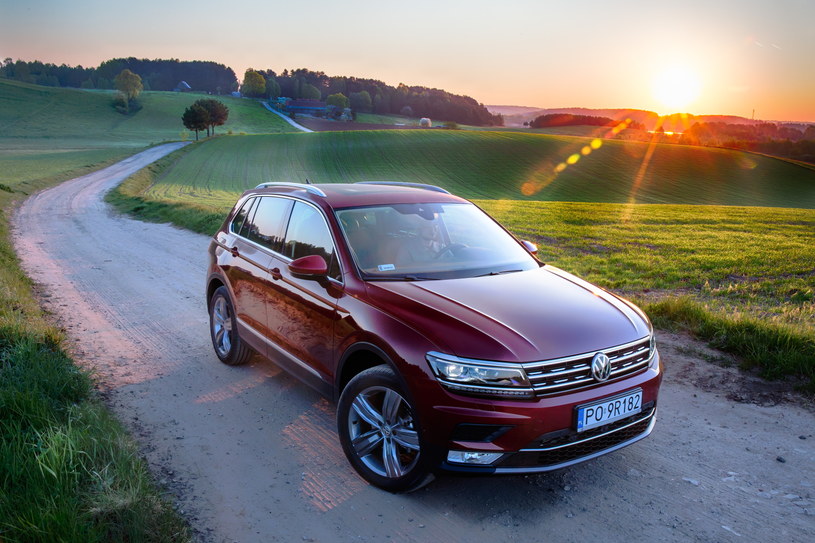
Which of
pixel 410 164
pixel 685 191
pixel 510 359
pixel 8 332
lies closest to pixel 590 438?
pixel 510 359

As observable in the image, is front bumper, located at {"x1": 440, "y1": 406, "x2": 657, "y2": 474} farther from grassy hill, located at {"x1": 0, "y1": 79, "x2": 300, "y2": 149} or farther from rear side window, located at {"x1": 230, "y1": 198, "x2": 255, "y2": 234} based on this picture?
grassy hill, located at {"x1": 0, "y1": 79, "x2": 300, "y2": 149}

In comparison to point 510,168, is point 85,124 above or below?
above

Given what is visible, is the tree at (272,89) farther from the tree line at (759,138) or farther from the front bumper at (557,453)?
the front bumper at (557,453)

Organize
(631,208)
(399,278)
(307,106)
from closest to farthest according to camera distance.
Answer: (399,278)
(631,208)
(307,106)

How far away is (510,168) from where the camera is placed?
5188cm

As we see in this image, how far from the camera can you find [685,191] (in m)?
44.4

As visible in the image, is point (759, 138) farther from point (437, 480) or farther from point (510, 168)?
point (437, 480)

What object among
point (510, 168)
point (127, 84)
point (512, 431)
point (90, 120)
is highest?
point (127, 84)

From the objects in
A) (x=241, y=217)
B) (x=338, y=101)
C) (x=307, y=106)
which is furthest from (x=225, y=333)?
(x=307, y=106)

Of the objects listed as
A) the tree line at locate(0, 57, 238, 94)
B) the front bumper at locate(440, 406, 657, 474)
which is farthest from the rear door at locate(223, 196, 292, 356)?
the tree line at locate(0, 57, 238, 94)

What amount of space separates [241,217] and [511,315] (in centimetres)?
345

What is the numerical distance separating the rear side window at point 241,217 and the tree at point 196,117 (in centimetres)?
8163

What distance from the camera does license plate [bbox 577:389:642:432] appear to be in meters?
3.25

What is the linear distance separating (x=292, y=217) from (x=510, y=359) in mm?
2549
